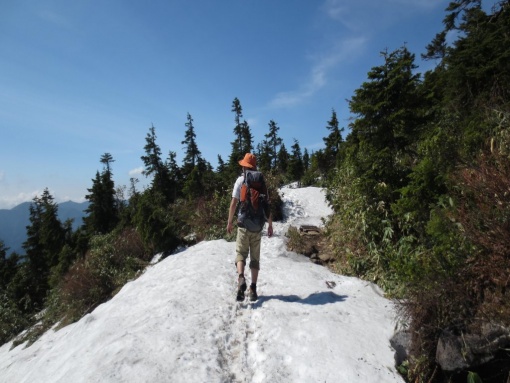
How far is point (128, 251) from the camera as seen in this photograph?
13672mm

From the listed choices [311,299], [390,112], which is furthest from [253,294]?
[390,112]

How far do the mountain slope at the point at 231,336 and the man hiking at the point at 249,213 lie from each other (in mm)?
855

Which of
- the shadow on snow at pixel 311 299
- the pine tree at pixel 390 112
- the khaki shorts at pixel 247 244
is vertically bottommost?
the shadow on snow at pixel 311 299

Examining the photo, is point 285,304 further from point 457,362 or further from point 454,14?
point 454,14

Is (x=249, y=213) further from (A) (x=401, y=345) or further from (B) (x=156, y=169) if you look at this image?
(B) (x=156, y=169)

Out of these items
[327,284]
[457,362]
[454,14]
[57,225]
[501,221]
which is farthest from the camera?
[57,225]

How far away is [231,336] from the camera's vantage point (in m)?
4.91

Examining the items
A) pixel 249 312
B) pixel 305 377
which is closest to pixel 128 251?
pixel 249 312

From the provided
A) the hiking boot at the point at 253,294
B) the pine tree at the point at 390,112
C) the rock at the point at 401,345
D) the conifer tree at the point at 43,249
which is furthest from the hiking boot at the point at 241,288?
the conifer tree at the point at 43,249

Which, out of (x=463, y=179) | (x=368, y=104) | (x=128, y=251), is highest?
(x=368, y=104)

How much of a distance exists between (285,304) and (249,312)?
75 centimetres

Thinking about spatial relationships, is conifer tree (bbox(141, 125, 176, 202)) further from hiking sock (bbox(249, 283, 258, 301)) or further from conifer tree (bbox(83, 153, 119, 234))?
hiking sock (bbox(249, 283, 258, 301))

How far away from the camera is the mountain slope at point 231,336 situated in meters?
3.96

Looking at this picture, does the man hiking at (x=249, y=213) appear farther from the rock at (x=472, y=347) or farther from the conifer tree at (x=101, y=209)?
the conifer tree at (x=101, y=209)
